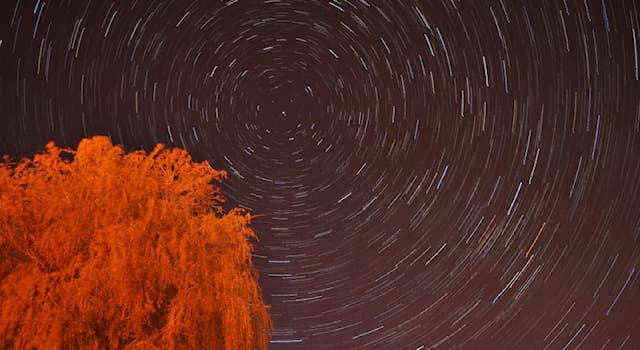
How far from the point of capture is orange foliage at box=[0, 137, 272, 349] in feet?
43.9

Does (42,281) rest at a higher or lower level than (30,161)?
lower

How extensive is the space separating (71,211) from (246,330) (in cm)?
417

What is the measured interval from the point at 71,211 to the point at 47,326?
2.29m

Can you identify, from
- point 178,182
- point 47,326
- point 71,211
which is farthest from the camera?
point 178,182

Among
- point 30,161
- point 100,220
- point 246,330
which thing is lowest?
point 246,330

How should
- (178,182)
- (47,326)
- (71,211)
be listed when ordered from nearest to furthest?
(47,326)
(71,211)
(178,182)

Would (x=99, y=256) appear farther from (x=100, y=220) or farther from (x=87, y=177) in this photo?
(x=87, y=177)

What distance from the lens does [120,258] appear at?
1391cm

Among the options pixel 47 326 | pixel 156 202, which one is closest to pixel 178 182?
pixel 156 202

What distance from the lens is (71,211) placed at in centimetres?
1434

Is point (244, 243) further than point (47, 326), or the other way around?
point (244, 243)


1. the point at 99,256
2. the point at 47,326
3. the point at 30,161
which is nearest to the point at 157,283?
the point at 99,256

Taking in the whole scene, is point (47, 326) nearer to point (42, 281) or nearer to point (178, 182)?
point (42, 281)

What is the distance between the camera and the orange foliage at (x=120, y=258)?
1339 centimetres
